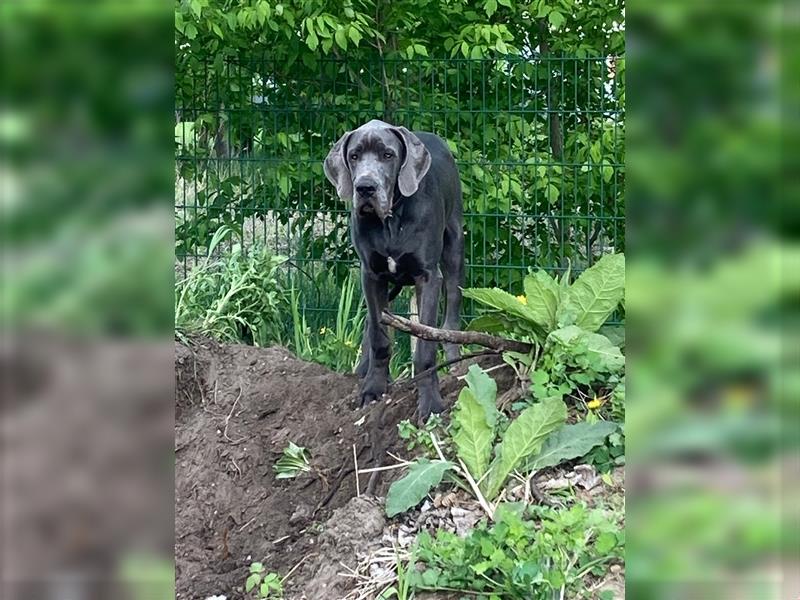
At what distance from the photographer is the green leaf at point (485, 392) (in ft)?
15.8

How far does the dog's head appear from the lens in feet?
19.5

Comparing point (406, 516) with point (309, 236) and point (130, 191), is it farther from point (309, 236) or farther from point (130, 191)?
point (309, 236)

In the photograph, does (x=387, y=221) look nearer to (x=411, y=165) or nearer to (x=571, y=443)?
(x=411, y=165)

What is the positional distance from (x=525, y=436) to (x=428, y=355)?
1.27 m

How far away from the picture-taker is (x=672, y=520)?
1.00 meters

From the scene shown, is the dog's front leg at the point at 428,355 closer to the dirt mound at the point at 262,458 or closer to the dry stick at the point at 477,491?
the dirt mound at the point at 262,458

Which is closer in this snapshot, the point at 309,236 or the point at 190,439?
the point at 190,439

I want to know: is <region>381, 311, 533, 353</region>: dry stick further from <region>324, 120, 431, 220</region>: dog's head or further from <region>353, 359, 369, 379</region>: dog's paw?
<region>353, 359, 369, 379</region>: dog's paw

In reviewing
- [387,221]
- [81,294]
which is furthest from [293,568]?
[81,294]

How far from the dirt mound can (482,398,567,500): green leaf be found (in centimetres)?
61

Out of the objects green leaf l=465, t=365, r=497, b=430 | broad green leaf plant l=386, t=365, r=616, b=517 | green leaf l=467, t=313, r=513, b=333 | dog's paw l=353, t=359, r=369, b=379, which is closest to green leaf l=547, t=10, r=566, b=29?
dog's paw l=353, t=359, r=369, b=379

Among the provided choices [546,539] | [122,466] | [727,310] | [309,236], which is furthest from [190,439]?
[727,310]

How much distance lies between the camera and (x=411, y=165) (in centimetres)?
613

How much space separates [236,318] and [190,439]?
6.41 feet
